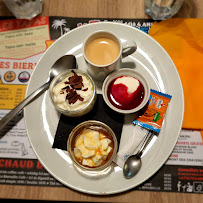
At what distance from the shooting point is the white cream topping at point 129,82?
3.34 feet

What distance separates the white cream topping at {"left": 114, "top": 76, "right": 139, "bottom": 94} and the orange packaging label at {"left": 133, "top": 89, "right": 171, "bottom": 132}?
0.11m

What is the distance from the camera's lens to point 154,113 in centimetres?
102

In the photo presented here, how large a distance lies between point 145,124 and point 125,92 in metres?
0.19

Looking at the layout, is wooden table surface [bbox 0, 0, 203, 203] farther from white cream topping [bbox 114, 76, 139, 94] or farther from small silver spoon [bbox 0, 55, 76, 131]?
white cream topping [bbox 114, 76, 139, 94]

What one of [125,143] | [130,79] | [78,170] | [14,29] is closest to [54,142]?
[78,170]

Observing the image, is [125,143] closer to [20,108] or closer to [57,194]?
[57,194]

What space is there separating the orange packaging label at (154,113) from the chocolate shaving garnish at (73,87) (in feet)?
1.05

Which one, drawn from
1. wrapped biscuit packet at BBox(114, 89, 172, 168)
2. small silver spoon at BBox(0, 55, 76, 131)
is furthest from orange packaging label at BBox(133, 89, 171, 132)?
small silver spoon at BBox(0, 55, 76, 131)

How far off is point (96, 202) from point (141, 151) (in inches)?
13.5

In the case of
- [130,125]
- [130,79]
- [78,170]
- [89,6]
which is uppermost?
[89,6]

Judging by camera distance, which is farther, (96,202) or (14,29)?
(14,29)

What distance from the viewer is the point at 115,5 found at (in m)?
1.27

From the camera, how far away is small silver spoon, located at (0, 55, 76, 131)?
1.05 meters

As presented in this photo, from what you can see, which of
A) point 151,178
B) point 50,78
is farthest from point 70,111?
point 151,178
